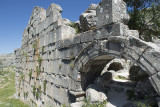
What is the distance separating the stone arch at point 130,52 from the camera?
7.73 feet

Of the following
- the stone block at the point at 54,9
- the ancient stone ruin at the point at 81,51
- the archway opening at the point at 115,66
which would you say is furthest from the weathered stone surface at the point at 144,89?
the stone block at the point at 54,9

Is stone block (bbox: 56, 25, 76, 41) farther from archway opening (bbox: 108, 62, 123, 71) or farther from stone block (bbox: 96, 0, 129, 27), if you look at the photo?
archway opening (bbox: 108, 62, 123, 71)

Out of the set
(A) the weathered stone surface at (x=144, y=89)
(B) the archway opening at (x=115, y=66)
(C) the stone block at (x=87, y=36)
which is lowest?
(A) the weathered stone surface at (x=144, y=89)

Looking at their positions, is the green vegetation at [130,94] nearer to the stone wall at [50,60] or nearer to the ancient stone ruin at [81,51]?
the ancient stone ruin at [81,51]

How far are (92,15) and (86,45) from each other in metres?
1.28

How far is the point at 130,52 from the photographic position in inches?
106

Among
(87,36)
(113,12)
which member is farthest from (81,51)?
(113,12)

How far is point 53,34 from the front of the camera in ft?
18.2

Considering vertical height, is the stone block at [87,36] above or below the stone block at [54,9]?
below

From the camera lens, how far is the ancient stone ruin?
2.66 meters

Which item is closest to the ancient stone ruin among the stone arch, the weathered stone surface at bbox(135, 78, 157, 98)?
the stone arch

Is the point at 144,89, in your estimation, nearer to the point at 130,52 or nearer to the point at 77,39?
the point at 130,52

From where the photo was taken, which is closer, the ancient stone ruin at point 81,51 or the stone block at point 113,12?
the ancient stone ruin at point 81,51

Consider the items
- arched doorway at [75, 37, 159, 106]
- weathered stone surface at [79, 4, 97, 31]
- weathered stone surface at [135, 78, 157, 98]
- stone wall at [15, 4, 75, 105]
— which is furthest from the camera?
stone wall at [15, 4, 75, 105]
